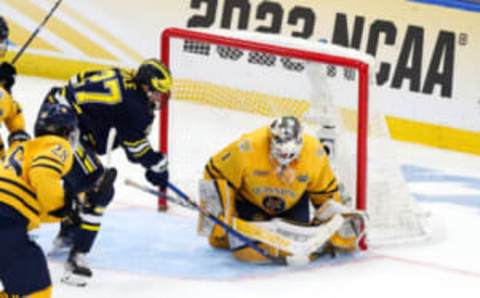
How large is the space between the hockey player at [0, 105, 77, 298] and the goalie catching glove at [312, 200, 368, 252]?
1.77 metres

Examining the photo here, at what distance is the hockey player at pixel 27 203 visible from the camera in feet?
15.8

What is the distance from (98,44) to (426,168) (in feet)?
10.0

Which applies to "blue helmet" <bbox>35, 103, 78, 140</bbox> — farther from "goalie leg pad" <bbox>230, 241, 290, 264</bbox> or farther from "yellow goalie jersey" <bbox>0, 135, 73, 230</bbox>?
"goalie leg pad" <bbox>230, 241, 290, 264</bbox>

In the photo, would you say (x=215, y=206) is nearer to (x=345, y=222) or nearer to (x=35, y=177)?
(x=345, y=222)

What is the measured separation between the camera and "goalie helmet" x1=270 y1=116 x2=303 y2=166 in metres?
5.99

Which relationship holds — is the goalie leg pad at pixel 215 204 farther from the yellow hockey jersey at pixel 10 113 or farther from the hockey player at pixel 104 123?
the yellow hockey jersey at pixel 10 113

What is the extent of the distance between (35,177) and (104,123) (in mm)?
1508

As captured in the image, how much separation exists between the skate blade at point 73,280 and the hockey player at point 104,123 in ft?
0.04

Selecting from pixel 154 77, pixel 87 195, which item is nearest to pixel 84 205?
pixel 87 195

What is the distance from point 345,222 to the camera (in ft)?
21.0

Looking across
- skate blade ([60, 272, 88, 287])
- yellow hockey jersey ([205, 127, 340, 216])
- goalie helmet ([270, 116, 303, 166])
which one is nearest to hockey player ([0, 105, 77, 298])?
skate blade ([60, 272, 88, 287])

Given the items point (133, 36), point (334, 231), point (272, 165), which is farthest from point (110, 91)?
point (133, 36)

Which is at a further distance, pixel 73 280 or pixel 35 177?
pixel 73 280

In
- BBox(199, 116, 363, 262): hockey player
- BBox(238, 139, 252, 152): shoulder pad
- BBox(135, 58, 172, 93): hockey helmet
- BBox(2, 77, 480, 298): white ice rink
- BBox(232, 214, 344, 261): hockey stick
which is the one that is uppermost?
BBox(135, 58, 172, 93): hockey helmet
